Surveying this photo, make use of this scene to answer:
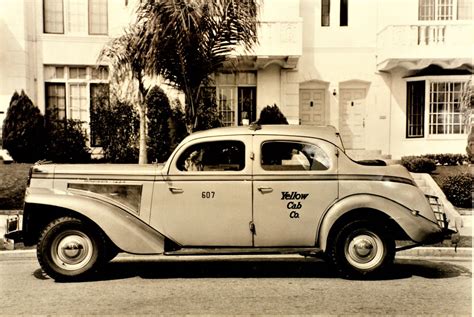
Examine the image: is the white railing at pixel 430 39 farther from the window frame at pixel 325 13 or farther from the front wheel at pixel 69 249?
the front wheel at pixel 69 249

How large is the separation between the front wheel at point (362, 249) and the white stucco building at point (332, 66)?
11724 mm

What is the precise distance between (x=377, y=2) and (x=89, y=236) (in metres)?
15.6

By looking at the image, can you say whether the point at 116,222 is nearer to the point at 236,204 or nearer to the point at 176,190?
the point at 176,190

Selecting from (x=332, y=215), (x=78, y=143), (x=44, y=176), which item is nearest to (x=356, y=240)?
(x=332, y=215)

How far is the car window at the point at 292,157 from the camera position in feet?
23.5

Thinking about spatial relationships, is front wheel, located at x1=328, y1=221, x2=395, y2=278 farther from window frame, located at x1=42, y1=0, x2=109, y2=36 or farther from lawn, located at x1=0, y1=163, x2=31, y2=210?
window frame, located at x1=42, y1=0, x2=109, y2=36

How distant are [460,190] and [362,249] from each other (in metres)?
6.67

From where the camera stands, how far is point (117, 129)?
1719cm

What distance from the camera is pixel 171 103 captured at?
18219mm

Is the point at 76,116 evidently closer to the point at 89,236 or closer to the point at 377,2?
the point at 377,2

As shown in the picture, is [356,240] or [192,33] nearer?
[356,240]

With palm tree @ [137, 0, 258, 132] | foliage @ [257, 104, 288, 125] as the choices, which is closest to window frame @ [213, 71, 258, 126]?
foliage @ [257, 104, 288, 125]

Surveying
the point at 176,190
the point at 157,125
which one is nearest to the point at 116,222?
the point at 176,190

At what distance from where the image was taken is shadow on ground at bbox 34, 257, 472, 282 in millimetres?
7527
